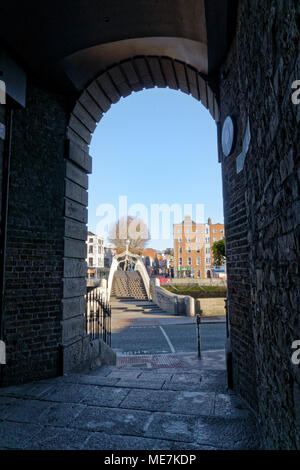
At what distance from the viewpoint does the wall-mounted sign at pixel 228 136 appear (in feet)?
15.9

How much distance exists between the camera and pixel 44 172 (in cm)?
594

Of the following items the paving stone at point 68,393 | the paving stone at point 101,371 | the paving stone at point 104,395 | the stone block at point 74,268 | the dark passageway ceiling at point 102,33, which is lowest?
the paving stone at point 101,371

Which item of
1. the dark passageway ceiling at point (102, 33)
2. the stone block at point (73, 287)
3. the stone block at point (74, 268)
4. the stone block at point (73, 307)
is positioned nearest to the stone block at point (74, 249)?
the stone block at point (74, 268)

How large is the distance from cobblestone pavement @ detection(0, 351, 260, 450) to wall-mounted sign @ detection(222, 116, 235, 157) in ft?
13.6

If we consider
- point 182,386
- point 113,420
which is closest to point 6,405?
point 113,420

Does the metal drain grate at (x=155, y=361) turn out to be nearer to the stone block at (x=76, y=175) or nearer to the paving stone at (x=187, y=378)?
the paving stone at (x=187, y=378)

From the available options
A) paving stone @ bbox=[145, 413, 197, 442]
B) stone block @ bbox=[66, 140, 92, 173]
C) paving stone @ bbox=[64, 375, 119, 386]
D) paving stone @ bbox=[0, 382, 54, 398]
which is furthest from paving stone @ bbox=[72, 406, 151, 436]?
stone block @ bbox=[66, 140, 92, 173]

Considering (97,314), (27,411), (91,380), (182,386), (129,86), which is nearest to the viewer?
(27,411)

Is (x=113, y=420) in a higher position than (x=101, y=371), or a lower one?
higher

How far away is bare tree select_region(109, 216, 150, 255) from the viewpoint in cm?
5522

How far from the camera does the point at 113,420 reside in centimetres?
354

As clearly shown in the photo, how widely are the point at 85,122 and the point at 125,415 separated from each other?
20.8 ft

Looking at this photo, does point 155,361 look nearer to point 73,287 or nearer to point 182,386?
point 73,287

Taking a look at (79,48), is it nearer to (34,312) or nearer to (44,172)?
(44,172)
